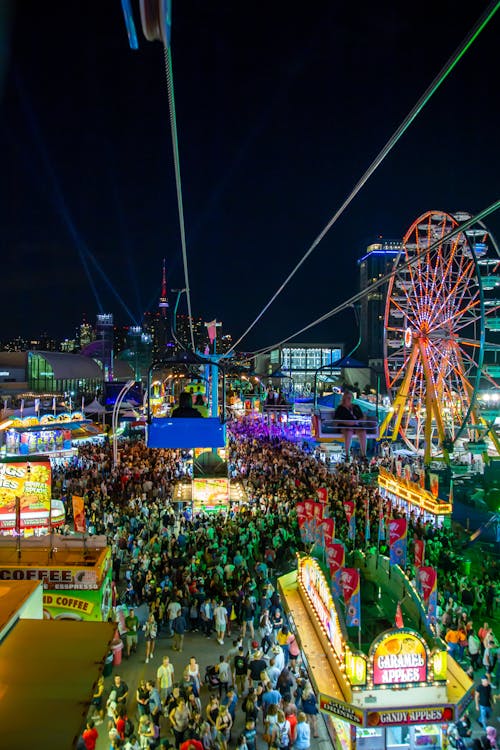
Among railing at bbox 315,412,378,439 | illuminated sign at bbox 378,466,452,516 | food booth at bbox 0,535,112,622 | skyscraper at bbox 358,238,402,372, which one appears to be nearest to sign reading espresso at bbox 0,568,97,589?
food booth at bbox 0,535,112,622

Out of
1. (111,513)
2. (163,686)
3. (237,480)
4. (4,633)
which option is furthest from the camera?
(237,480)

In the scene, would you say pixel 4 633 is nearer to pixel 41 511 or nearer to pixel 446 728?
pixel 446 728

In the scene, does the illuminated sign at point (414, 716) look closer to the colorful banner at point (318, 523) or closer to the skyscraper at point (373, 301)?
the colorful banner at point (318, 523)

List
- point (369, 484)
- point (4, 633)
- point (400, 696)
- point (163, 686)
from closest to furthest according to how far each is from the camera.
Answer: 1. point (4, 633)
2. point (400, 696)
3. point (163, 686)
4. point (369, 484)

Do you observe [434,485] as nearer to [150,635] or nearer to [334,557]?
[334,557]

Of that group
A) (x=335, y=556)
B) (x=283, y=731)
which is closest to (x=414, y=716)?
(x=283, y=731)

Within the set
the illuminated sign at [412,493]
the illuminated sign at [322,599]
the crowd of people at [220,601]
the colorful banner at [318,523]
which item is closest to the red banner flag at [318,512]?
the colorful banner at [318,523]

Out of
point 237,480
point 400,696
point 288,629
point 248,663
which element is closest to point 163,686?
point 248,663
